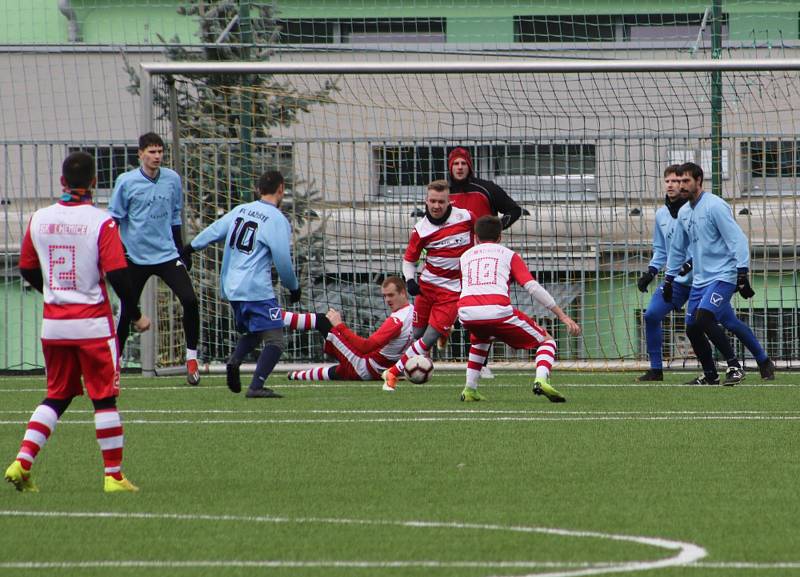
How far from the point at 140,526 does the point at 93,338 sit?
118 centimetres

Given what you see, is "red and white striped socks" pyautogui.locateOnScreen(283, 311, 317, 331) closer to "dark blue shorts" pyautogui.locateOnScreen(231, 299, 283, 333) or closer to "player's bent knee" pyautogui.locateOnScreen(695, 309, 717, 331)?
"dark blue shorts" pyautogui.locateOnScreen(231, 299, 283, 333)

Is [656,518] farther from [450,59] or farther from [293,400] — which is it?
[450,59]

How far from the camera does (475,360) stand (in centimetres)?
1123

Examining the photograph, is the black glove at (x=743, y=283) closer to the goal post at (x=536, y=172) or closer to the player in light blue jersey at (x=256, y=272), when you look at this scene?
the goal post at (x=536, y=172)

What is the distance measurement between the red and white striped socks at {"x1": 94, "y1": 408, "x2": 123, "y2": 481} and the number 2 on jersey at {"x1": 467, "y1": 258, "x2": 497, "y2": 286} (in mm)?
4392

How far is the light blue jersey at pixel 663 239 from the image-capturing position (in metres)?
13.3

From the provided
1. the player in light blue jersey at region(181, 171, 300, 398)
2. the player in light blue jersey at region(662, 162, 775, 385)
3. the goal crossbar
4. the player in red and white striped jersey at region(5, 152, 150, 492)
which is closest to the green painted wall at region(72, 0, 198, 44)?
the goal crossbar

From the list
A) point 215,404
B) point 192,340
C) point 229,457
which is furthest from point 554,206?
point 229,457

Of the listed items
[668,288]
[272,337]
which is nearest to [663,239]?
[668,288]

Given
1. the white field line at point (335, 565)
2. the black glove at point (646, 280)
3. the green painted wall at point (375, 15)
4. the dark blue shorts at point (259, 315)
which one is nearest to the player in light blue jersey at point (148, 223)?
the dark blue shorts at point (259, 315)

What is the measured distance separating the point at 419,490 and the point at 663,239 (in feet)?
23.4

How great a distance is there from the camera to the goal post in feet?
51.1

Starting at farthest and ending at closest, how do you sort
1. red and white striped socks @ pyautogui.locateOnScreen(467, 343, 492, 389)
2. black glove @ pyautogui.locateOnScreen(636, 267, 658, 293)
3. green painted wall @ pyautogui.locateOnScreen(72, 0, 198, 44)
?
green painted wall @ pyautogui.locateOnScreen(72, 0, 198, 44)
black glove @ pyautogui.locateOnScreen(636, 267, 658, 293)
red and white striped socks @ pyautogui.locateOnScreen(467, 343, 492, 389)

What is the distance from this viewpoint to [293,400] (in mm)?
11586
